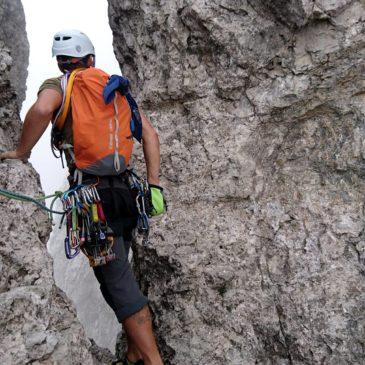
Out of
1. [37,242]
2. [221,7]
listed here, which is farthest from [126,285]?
[221,7]

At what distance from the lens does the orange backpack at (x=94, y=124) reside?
15.5 ft

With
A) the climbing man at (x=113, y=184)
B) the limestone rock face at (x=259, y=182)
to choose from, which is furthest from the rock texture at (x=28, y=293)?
the limestone rock face at (x=259, y=182)

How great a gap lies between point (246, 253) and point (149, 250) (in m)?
1.28

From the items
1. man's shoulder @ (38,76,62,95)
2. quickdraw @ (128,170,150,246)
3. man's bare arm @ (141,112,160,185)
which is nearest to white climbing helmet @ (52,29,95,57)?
man's shoulder @ (38,76,62,95)

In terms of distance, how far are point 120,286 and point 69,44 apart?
8.70ft

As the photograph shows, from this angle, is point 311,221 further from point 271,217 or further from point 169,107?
point 169,107

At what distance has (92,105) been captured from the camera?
4.75m

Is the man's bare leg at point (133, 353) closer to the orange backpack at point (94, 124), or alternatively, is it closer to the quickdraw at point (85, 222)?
the quickdraw at point (85, 222)

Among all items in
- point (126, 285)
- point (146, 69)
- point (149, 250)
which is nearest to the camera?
point (126, 285)

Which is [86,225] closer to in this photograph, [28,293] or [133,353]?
[28,293]

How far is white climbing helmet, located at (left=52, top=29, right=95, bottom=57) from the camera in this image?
199 inches

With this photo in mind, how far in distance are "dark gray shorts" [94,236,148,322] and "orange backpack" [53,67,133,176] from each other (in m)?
0.88

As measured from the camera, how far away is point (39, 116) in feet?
14.9

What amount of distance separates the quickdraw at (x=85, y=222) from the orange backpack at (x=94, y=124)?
0.27m
